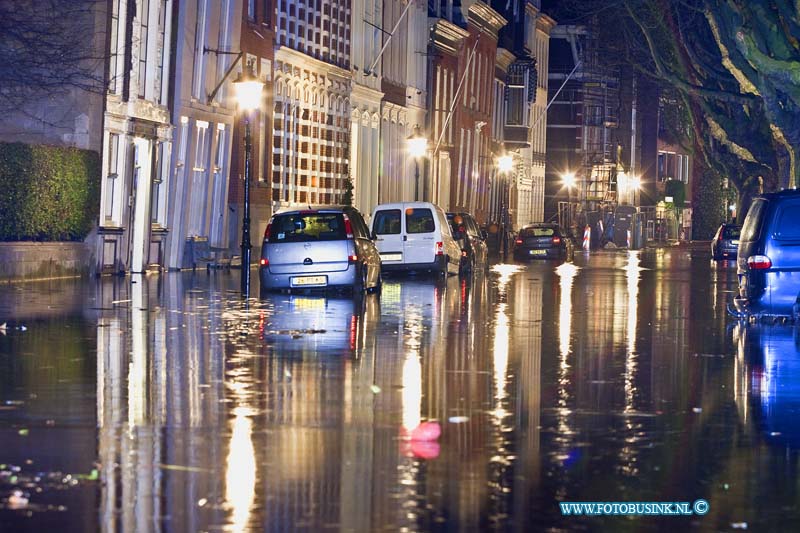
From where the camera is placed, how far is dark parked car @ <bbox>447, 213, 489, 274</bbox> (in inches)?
1722

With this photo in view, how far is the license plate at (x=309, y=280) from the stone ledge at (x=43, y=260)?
473 cm

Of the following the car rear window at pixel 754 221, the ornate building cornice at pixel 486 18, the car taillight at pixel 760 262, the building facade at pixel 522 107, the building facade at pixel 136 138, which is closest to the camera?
the car taillight at pixel 760 262

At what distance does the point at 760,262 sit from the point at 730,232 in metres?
39.6

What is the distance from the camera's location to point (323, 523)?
843 cm

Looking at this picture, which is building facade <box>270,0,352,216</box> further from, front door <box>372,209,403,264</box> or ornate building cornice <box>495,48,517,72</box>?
ornate building cornice <box>495,48,517,72</box>

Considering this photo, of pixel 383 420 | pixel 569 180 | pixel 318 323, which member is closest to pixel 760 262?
pixel 318 323

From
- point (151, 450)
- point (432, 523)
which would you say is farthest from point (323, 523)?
point (151, 450)

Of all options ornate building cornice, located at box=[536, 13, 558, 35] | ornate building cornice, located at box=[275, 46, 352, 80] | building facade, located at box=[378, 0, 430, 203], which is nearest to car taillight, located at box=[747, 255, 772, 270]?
ornate building cornice, located at box=[275, 46, 352, 80]

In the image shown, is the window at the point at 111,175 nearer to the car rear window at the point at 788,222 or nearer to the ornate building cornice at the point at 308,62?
the ornate building cornice at the point at 308,62

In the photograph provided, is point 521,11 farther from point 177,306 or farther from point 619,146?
point 177,306

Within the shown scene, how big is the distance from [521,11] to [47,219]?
63.1 meters

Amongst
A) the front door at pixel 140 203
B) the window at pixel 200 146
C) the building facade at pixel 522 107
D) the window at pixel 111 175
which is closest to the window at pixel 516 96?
the building facade at pixel 522 107

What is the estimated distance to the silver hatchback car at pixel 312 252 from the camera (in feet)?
96.3

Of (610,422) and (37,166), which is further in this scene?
(37,166)
